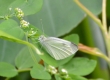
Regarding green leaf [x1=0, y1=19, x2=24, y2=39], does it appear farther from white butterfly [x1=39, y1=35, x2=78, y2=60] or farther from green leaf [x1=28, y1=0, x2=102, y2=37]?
green leaf [x1=28, y1=0, x2=102, y2=37]

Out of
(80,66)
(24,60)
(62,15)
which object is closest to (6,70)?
(24,60)

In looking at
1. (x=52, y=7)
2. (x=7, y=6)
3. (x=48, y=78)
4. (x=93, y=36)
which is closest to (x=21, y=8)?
(x=7, y=6)

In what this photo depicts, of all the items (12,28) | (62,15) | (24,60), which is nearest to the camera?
(12,28)

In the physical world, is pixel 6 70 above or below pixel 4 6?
below

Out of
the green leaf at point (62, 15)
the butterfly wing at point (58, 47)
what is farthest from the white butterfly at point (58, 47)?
the green leaf at point (62, 15)

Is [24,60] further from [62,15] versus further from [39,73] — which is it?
[62,15]

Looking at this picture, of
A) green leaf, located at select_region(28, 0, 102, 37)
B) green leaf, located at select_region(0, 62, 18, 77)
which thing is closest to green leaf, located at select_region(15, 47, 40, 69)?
green leaf, located at select_region(0, 62, 18, 77)

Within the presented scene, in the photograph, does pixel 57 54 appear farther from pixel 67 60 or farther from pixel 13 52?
pixel 13 52
